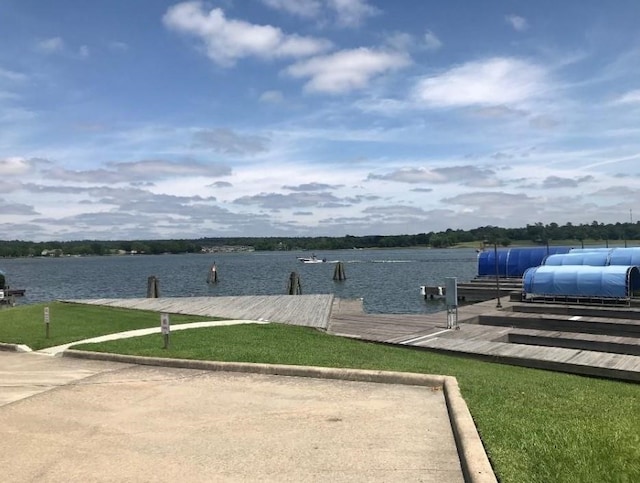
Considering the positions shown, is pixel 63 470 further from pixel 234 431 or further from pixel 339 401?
pixel 339 401

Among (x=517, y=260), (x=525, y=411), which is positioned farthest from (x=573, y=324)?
(x=517, y=260)

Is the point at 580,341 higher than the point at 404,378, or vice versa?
the point at 404,378

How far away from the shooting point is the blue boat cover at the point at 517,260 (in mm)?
42906

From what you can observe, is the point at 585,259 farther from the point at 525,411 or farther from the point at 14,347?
the point at 14,347

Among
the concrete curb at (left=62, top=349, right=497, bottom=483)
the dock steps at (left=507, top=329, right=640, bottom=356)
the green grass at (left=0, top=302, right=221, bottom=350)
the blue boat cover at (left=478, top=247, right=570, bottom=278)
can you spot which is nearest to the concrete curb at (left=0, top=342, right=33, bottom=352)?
the green grass at (left=0, top=302, right=221, bottom=350)

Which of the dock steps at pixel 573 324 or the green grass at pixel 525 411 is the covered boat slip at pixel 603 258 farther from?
the green grass at pixel 525 411

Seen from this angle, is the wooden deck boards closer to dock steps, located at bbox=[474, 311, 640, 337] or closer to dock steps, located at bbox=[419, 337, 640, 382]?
dock steps, located at bbox=[419, 337, 640, 382]

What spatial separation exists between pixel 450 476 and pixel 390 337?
13.0 m

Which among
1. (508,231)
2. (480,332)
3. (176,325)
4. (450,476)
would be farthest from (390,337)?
(508,231)

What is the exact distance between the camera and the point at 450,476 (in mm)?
5062

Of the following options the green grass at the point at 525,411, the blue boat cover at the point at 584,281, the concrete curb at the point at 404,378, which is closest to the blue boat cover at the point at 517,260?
the blue boat cover at the point at 584,281

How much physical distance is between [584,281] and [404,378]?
19590 mm

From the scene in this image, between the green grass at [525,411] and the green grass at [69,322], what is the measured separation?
93.2 inches

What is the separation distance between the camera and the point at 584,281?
25.5 metres
